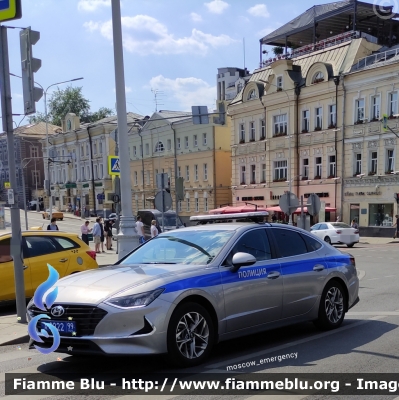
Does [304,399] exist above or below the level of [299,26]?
below

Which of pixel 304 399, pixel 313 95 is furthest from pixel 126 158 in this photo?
pixel 313 95

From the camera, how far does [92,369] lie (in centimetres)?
599

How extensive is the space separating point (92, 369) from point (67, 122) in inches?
3167

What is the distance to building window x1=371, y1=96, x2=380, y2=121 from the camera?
130ft

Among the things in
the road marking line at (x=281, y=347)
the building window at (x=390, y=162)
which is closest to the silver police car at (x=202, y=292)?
the road marking line at (x=281, y=347)

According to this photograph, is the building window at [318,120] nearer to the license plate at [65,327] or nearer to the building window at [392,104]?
the building window at [392,104]

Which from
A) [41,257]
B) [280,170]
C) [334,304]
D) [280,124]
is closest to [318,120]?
[280,124]

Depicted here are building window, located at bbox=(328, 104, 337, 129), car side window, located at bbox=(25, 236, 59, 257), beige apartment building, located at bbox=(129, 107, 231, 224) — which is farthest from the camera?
beige apartment building, located at bbox=(129, 107, 231, 224)

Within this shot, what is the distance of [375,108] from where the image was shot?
131 ft

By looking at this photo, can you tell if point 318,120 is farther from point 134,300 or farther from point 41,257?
point 134,300

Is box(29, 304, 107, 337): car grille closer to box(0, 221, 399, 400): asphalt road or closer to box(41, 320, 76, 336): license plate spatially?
box(41, 320, 76, 336): license plate

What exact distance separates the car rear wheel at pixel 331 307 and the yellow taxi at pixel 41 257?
18.5 feet

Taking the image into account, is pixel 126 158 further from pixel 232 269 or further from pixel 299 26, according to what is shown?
pixel 299 26

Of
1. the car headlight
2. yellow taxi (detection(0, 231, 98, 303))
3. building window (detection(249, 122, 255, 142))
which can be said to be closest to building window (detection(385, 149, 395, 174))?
building window (detection(249, 122, 255, 142))
